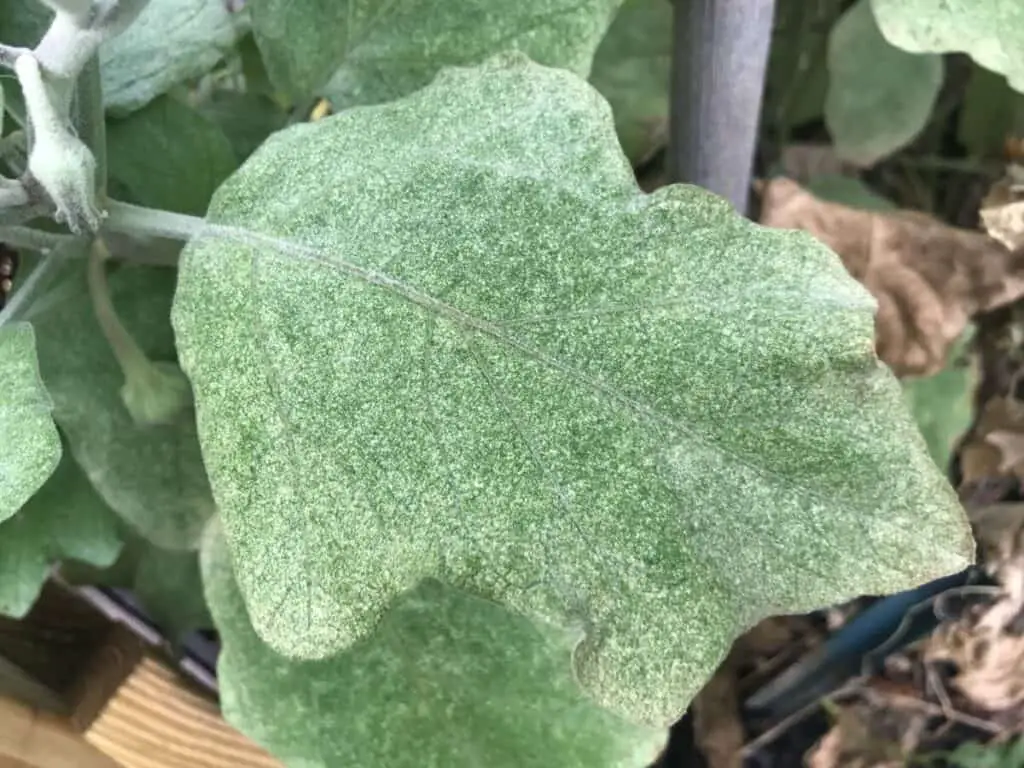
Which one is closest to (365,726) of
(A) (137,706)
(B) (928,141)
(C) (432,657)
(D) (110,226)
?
(C) (432,657)

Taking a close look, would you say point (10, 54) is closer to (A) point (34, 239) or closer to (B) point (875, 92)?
(A) point (34, 239)

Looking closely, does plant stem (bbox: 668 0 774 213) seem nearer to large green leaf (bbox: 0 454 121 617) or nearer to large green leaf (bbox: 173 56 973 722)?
large green leaf (bbox: 173 56 973 722)

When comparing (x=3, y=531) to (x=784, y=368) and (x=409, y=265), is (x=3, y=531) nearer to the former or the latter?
(x=409, y=265)

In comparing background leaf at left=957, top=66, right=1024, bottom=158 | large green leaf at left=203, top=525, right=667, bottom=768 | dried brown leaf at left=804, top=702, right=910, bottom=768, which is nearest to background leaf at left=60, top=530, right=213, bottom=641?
large green leaf at left=203, top=525, right=667, bottom=768

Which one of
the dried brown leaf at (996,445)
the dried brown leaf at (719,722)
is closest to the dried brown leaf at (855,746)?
the dried brown leaf at (719,722)

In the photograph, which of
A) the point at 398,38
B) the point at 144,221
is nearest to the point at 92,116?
the point at 144,221
